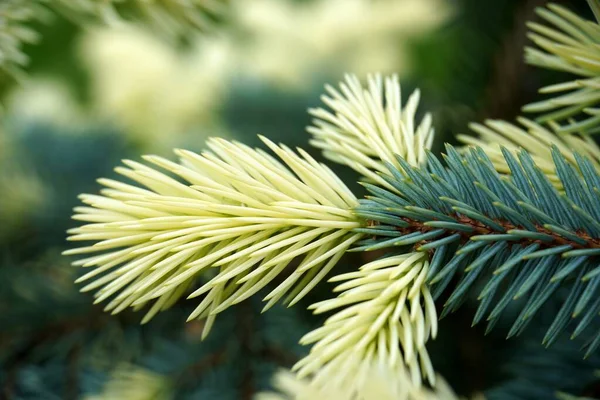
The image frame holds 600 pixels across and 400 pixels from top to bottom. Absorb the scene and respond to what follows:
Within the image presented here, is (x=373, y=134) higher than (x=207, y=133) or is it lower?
lower

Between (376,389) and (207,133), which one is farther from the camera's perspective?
(207,133)

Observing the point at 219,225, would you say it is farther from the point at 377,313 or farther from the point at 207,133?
the point at 207,133

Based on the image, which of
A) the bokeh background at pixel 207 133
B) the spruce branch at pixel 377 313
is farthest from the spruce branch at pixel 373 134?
the bokeh background at pixel 207 133

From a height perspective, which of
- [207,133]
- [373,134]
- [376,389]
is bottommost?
[376,389]

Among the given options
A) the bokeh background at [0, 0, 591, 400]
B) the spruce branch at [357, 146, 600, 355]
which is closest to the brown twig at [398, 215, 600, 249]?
the spruce branch at [357, 146, 600, 355]

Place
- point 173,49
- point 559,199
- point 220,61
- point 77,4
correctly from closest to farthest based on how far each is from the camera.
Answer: point 559,199 < point 77,4 < point 220,61 < point 173,49

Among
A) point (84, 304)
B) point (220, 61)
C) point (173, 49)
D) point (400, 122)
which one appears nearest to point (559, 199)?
point (400, 122)

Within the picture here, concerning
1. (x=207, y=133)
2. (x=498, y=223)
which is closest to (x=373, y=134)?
(x=498, y=223)

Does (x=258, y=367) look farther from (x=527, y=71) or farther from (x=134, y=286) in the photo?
(x=527, y=71)
